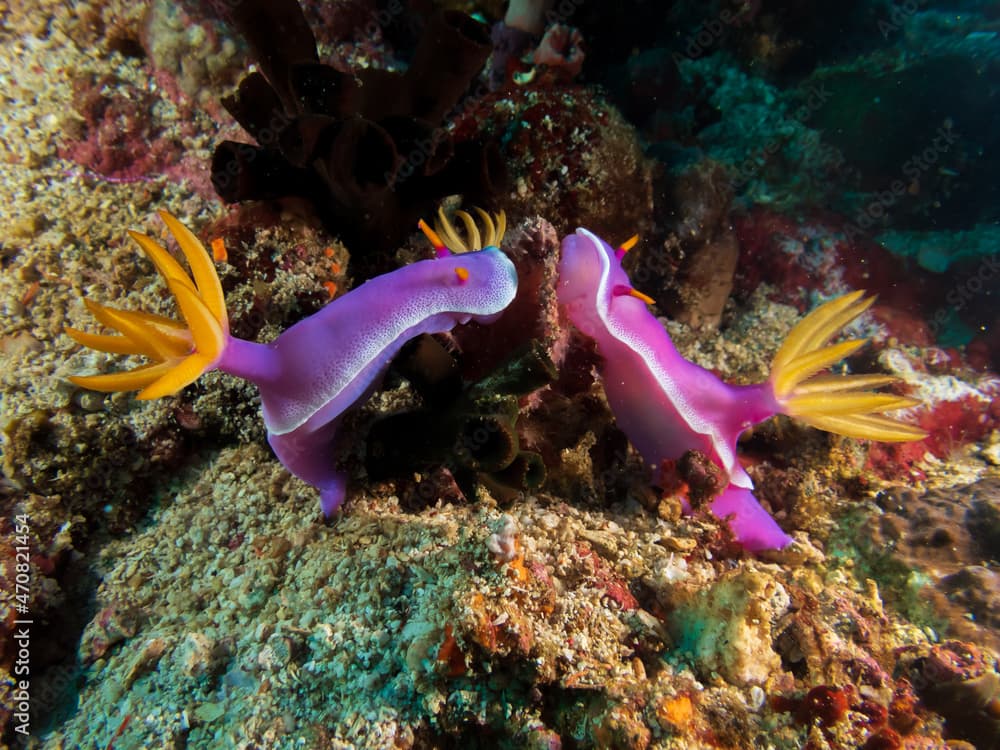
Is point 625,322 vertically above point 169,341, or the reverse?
point 625,322

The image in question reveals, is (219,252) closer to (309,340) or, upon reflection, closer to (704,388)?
(309,340)

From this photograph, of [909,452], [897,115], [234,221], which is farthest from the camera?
[897,115]

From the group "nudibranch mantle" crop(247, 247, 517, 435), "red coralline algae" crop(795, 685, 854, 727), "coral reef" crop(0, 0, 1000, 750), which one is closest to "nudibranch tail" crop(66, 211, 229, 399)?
"nudibranch mantle" crop(247, 247, 517, 435)

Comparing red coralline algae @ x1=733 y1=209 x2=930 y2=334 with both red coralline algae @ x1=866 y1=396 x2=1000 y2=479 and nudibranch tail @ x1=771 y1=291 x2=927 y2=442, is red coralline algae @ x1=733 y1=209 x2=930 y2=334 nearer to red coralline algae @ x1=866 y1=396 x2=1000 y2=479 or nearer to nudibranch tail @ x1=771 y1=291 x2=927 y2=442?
red coralline algae @ x1=866 y1=396 x2=1000 y2=479

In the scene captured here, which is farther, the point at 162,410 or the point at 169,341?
the point at 162,410

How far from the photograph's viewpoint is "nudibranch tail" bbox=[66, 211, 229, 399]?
5.26 ft

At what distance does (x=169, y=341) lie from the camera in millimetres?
1710

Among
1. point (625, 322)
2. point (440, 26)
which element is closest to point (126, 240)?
point (440, 26)

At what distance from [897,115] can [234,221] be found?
19.3 feet

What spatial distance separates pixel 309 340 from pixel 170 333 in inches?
17.8

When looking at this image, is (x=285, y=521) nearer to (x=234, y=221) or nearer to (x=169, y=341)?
(x=169, y=341)

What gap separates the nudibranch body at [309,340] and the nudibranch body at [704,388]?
0.43 metres

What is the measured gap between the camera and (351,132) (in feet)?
7.31

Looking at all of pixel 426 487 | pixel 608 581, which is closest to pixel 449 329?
pixel 426 487
